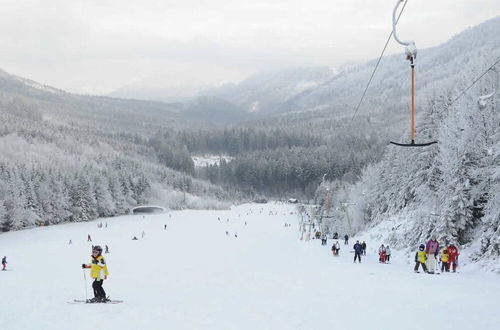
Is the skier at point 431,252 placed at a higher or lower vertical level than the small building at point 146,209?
higher

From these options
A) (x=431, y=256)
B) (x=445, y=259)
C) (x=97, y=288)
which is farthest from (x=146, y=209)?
(x=97, y=288)

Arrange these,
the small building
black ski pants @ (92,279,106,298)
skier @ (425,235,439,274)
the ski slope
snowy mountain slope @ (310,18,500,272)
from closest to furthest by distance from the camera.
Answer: the ski slope
black ski pants @ (92,279,106,298)
skier @ (425,235,439,274)
snowy mountain slope @ (310,18,500,272)
the small building

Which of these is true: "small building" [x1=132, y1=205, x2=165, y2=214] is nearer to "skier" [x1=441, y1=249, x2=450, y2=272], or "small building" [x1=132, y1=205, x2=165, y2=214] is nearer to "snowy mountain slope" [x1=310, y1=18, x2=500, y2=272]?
"snowy mountain slope" [x1=310, y1=18, x2=500, y2=272]

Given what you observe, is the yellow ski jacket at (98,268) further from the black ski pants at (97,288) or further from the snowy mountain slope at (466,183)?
the snowy mountain slope at (466,183)

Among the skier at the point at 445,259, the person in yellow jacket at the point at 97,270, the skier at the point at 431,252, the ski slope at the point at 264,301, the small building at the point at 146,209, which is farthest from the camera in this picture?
the small building at the point at 146,209

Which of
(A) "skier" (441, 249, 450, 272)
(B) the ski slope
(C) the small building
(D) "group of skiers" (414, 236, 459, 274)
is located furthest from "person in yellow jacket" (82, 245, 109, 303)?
(C) the small building

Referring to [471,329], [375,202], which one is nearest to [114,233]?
[375,202]

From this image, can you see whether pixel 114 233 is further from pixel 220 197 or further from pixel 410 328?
pixel 220 197

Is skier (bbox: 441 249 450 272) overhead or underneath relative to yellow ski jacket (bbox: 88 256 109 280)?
underneath

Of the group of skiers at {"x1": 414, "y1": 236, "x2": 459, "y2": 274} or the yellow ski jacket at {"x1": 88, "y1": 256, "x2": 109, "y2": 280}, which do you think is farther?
the group of skiers at {"x1": 414, "y1": 236, "x2": 459, "y2": 274}

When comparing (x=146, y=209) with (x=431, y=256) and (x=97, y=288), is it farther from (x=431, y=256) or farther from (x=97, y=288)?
(x=97, y=288)

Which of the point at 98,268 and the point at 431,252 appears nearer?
the point at 98,268

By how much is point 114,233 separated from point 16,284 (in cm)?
5599

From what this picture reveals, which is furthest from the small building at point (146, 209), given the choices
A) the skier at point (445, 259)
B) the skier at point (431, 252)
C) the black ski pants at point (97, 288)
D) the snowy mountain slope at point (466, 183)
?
the black ski pants at point (97, 288)
